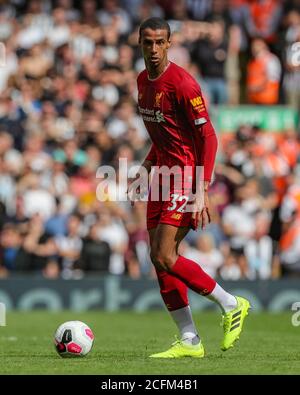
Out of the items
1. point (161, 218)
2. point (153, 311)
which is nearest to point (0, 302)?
point (153, 311)

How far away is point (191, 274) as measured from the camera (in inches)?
366

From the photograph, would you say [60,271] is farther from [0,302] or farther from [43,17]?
[43,17]

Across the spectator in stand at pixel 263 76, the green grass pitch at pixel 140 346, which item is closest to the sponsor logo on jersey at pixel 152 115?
the green grass pitch at pixel 140 346

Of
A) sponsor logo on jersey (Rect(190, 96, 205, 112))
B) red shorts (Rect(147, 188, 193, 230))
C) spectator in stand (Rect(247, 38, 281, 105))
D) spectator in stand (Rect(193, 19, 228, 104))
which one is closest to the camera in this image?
sponsor logo on jersey (Rect(190, 96, 205, 112))

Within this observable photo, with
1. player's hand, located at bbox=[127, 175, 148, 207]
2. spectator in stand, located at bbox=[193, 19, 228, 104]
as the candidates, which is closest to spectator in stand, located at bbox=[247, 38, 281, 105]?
spectator in stand, located at bbox=[193, 19, 228, 104]

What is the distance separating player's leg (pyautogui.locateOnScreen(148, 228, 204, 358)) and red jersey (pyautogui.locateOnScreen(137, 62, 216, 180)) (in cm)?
71

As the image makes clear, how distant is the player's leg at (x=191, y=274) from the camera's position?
9203 millimetres

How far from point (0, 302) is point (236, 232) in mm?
3974

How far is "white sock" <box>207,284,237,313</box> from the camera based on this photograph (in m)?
9.44

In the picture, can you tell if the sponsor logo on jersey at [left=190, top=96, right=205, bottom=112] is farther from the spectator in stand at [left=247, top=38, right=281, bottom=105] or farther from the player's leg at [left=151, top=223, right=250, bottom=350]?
the spectator in stand at [left=247, top=38, right=281, bottom=105]

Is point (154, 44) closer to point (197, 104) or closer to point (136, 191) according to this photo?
point (197, 104)

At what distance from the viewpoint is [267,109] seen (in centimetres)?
2041

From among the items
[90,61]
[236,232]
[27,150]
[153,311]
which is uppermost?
[90,61]

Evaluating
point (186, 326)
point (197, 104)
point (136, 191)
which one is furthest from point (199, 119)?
point (186, 326)
